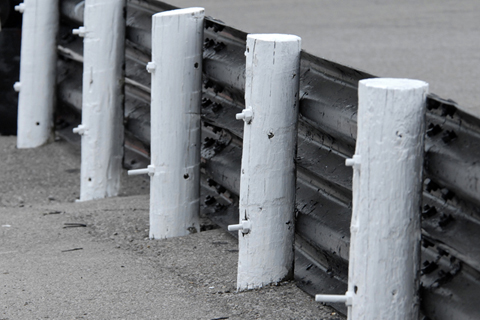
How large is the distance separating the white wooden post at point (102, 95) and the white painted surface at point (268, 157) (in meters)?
1.79

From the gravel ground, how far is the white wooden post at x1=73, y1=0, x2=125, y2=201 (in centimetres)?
18

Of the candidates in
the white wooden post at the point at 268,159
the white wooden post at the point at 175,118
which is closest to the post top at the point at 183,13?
the white wooden post at the point at 175,118

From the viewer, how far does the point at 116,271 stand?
373cm

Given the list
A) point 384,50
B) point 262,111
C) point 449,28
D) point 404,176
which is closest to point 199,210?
point 262,111

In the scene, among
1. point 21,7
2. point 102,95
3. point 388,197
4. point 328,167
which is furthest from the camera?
point 21,7

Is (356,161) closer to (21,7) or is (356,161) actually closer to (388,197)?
(388,197)

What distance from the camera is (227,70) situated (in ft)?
13.1

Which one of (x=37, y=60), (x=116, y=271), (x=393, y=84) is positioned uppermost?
(x=393, y=84)

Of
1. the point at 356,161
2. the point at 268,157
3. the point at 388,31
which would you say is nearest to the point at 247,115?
the point at 268,157

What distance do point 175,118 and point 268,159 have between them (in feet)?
2.74

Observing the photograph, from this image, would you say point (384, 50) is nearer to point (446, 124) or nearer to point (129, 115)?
point (129, 115)

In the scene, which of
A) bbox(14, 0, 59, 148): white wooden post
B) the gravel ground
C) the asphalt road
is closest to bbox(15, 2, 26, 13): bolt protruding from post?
bbox(14, 0, 59, 148): white wooden post

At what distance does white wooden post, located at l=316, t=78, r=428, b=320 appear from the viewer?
2.66 metres

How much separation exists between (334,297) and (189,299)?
79cm
